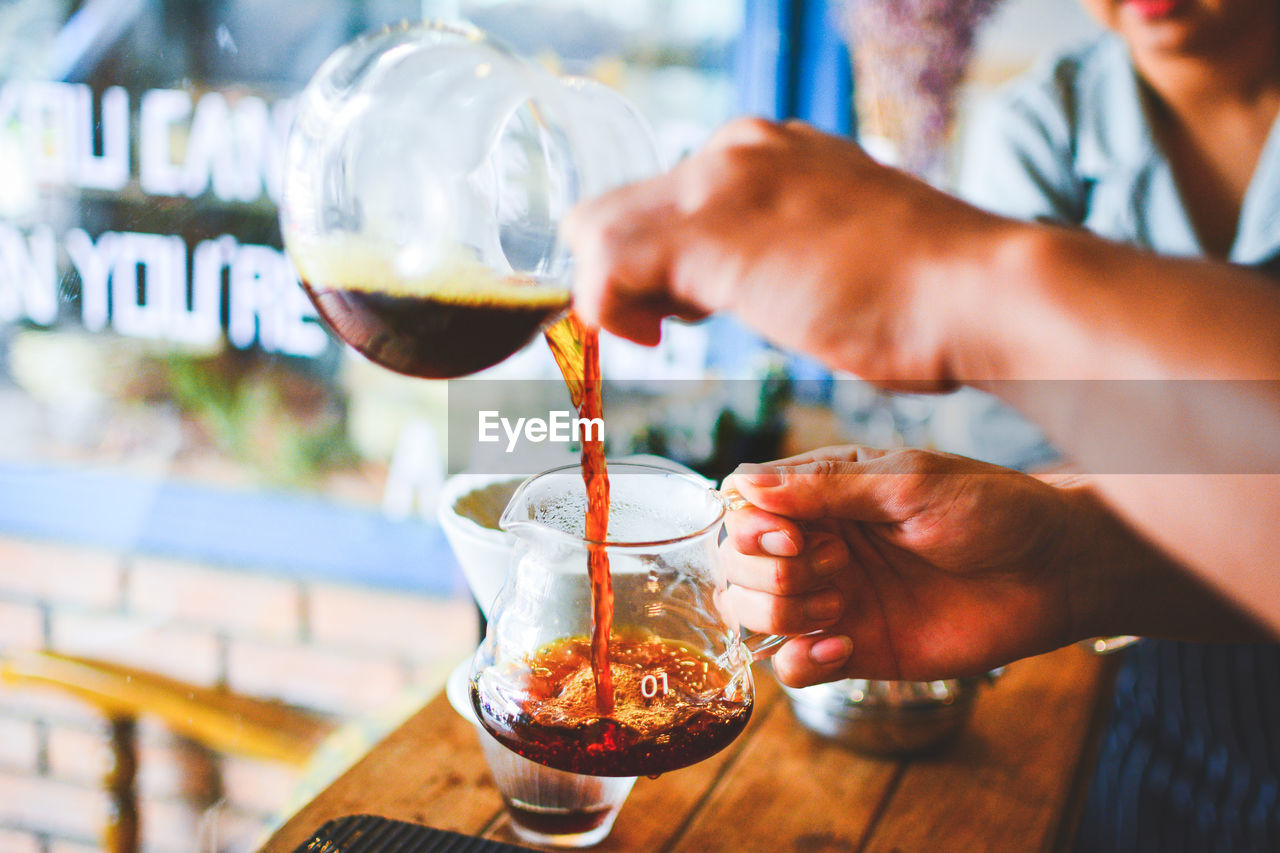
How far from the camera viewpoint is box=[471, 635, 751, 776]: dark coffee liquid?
70 centimetres

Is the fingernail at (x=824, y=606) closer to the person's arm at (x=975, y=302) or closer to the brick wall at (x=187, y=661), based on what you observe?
the person's arm at (x=975, y=302)

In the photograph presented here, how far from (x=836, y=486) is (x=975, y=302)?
1.36 feet

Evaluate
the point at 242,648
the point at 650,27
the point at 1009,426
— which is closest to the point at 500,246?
the point at 1009,426

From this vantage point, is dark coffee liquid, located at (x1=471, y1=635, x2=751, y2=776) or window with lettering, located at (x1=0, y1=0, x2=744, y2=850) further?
window with lettering, located at (x1=0, y1=0, x2=744, y2=850)

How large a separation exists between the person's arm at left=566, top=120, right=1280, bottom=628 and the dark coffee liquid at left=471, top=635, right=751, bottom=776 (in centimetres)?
34

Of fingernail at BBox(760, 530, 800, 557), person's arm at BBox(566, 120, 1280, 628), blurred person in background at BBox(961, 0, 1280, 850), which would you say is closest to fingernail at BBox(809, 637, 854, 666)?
fingernail at BBox(760, 530, 800, 557)

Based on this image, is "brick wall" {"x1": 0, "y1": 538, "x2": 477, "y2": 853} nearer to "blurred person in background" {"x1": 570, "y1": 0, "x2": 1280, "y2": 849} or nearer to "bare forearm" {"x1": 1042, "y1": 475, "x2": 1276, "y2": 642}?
"blurred person in background" {"x1": 570, "y1": 0, "x2": 1280, "y2": 849}

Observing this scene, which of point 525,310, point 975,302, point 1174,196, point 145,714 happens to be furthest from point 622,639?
point 1174,196

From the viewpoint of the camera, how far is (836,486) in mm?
849

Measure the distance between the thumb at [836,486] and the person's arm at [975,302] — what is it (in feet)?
1.07

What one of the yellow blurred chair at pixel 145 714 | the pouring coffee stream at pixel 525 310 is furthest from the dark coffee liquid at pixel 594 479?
the yellow blurred chair at pixel 145 714

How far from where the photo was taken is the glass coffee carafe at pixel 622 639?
28.0 inches

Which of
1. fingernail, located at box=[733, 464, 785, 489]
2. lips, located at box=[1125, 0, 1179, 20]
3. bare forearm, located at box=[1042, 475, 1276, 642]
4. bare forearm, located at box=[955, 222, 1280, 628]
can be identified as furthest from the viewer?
lips, located at box=[1125, 0, 1179, 20]

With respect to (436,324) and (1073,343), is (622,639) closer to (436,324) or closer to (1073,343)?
(436,324)
